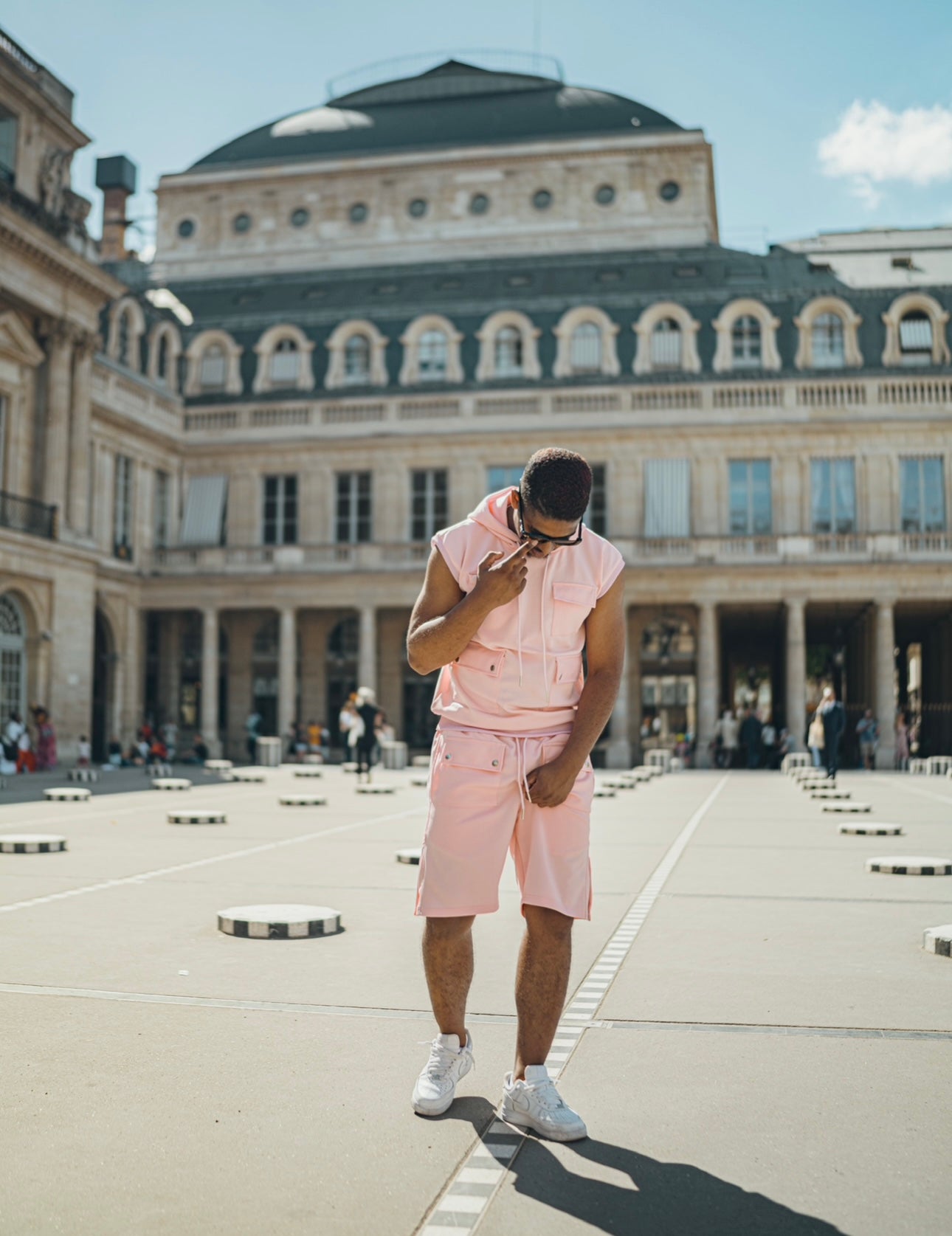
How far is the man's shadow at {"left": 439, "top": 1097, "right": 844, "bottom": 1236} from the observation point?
323 cm

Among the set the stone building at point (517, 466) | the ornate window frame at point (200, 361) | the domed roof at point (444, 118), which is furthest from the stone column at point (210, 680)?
the domed roof at point (444, 118)

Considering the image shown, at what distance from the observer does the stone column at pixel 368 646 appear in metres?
Result: 43.0

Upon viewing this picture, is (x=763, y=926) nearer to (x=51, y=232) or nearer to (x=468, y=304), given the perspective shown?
(x=51, y=232)

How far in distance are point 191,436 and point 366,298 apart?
8160 mm

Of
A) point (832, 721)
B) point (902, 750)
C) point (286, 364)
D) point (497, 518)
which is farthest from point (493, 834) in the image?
point (286, 364)

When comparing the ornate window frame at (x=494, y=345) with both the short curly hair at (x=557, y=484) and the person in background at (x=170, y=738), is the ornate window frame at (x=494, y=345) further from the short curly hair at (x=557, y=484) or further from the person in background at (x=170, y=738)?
the short curly hair at (x=557, y=484)

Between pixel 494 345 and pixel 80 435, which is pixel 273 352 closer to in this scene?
pixel 494 345

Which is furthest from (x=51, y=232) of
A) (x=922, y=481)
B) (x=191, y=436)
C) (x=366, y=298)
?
(x=922, y=481)

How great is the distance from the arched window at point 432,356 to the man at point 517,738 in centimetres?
4194

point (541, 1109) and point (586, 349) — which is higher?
point (586, 349)

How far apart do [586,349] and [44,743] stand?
22.1m

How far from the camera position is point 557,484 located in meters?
4.16

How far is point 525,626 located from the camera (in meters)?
4.42

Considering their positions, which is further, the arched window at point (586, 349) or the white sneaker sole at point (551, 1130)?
the arched window at point (586, 349)
